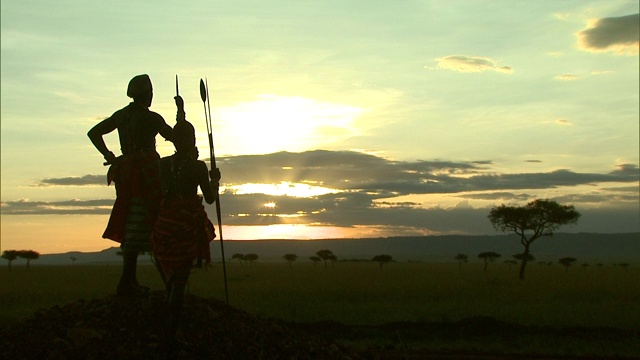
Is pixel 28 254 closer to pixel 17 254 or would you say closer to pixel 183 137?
pixel 17 254

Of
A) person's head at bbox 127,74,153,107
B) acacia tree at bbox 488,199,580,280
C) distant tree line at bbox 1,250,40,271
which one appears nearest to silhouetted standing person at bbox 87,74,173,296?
person's head at bbox 127,74,153,107

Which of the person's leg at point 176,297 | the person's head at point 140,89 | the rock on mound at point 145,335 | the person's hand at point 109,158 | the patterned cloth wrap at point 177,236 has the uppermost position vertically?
the person's head at point 140,89

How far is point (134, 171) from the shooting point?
10.1m

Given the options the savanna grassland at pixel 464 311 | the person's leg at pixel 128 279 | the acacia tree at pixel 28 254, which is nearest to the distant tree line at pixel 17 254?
the acacia tree at pixel 28 254

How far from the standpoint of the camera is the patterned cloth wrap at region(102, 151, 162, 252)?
10.1 m

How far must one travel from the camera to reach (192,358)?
9.16 meters

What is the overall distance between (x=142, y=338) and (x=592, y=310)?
67.9 feet

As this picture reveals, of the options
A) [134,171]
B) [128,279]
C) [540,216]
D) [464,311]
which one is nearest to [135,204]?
[134,171]

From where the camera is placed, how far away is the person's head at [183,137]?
964 cm

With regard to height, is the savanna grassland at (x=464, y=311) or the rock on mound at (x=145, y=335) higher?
the rock on mound at (x=145, y=335)

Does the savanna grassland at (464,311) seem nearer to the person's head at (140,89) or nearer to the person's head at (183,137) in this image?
the person's head at (183,137)

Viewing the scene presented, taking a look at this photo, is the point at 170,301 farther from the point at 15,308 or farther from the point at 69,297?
the point at 69,297

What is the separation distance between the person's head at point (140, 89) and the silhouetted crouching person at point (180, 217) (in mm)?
987

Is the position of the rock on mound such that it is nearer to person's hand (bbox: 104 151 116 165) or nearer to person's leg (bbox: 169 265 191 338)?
person's leg (bbox: 169 265 191 338)
